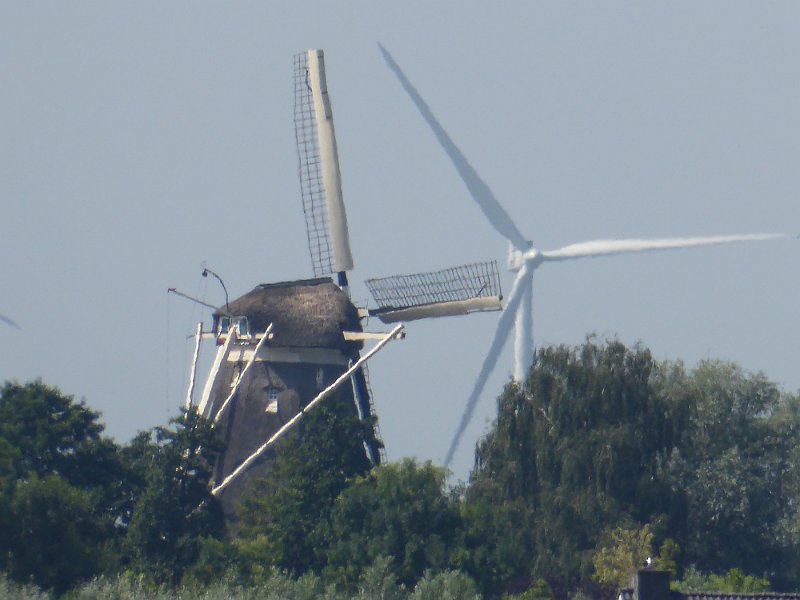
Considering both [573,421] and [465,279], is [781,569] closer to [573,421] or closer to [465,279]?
[573,421]

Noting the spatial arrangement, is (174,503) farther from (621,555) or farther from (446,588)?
(621,555)

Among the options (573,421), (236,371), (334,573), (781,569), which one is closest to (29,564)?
(334,573)

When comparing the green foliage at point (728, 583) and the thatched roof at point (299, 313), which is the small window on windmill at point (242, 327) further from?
the green foliage at point (728, 583)

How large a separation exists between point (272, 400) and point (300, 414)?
2.84 m

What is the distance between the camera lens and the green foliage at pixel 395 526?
6556 cm

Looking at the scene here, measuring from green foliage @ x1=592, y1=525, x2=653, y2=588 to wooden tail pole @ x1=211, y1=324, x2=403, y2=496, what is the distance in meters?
11.3

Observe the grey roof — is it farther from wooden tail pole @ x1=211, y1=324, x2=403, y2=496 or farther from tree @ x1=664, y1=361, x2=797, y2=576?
tree @ x1=664, y1=361, x2=797, y2=576

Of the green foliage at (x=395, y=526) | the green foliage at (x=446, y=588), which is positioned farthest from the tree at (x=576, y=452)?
the green foliage at (x=446, y=588)

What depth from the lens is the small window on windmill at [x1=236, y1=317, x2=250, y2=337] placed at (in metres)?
77.7

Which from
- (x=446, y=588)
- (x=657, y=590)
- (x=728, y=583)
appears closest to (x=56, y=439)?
(x=446, y=588)

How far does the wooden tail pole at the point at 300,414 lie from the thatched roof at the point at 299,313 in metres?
1.06

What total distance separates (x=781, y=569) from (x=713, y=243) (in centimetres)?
2013

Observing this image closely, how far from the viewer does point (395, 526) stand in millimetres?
66625

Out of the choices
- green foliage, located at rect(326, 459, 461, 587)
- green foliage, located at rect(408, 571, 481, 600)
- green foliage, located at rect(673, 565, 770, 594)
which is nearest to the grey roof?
green foliage, located at rect(408, 571, 481, 600)
